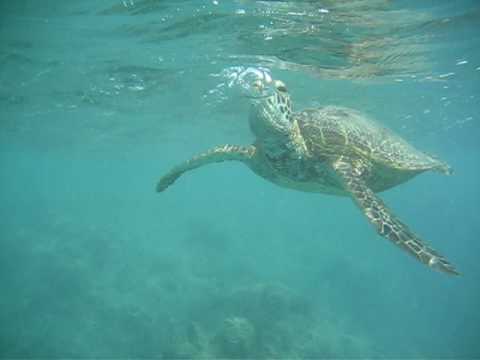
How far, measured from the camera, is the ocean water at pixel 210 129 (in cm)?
1175

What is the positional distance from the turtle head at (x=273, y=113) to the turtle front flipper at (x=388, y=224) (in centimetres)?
156

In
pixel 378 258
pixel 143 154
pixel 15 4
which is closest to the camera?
pixel 15 4

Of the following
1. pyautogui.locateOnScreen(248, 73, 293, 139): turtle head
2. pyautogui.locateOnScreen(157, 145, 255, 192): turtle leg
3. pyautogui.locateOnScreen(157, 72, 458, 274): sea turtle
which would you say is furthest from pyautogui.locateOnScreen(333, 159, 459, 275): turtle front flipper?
pyautogui.locateOnScreen(157, 145, 255, 192): turtle leg

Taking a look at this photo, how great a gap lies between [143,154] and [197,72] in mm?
35055

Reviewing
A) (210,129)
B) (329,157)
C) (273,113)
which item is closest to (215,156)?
(329,157)

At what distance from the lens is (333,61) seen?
1504 cm

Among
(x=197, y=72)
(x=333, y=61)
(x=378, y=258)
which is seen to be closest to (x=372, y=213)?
(x=333, y=61)

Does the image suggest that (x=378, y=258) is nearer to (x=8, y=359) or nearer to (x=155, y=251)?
(x=155, y=251)

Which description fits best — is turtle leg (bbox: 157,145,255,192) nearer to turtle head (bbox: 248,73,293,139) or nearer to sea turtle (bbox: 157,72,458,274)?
sea turtle (bbox: 157,72,458,274)

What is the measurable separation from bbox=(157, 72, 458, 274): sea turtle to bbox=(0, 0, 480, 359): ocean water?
3927mm

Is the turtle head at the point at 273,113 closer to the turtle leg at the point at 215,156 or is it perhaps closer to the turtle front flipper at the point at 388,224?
the turtle front flipper at the point at 388,224

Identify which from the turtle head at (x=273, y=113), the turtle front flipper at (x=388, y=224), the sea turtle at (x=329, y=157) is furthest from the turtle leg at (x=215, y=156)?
the turtle front flipper at (x=388, y=224)

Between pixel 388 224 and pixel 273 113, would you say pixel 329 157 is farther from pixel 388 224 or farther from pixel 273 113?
pixel 388 224

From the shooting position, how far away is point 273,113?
6.37 metres
